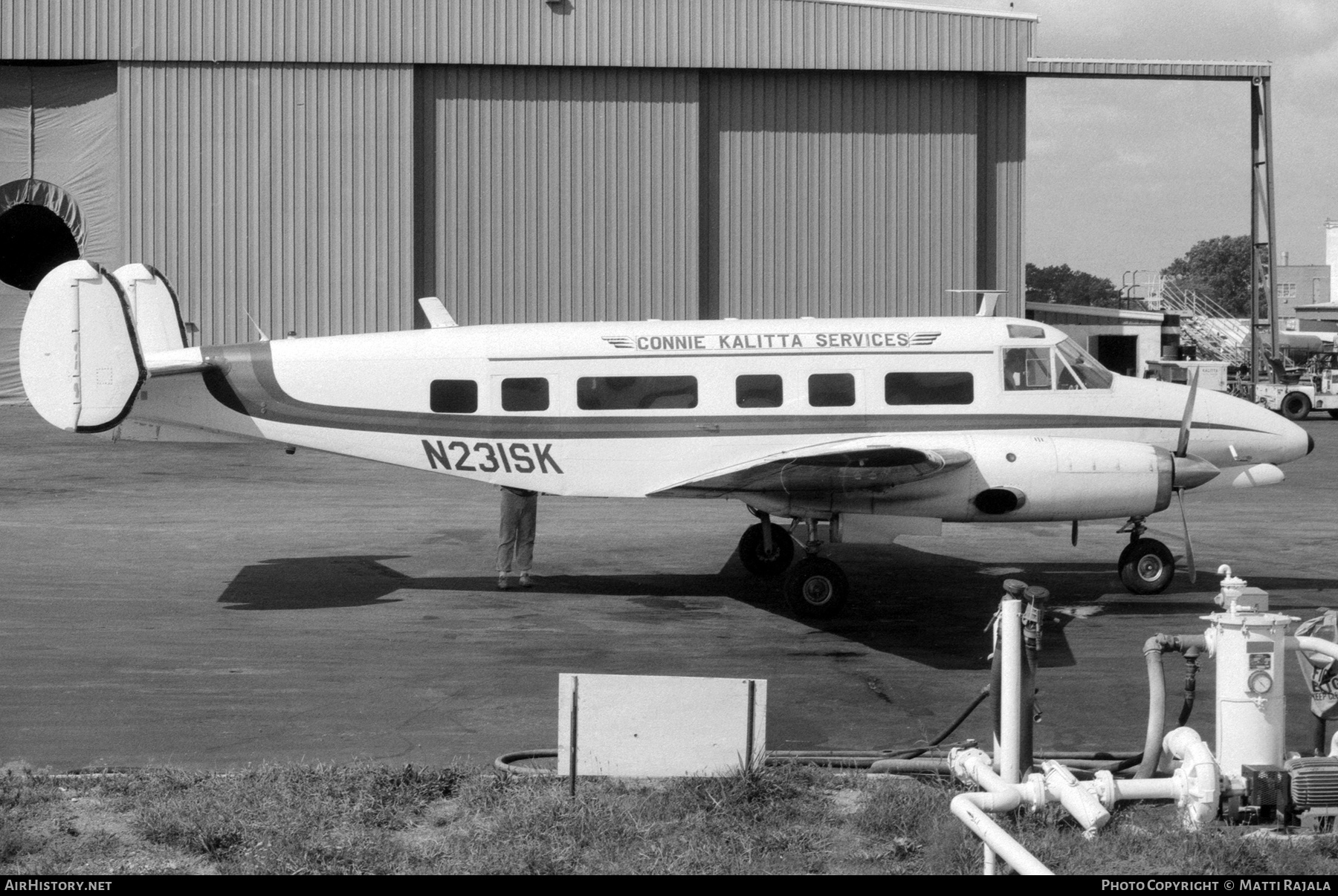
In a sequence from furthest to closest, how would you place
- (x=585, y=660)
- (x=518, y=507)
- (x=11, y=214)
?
1. (x=11, y=214)
2. (x=518, y=507)
3. (x=585, y=660)

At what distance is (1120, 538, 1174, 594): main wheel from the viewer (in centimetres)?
1419

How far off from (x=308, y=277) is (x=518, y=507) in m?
22.0

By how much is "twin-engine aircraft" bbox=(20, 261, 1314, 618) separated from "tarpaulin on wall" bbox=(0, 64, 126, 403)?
923 inches

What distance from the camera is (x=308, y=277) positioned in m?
34.8

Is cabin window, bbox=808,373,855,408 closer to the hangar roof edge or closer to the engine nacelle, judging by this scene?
the engine nacelle

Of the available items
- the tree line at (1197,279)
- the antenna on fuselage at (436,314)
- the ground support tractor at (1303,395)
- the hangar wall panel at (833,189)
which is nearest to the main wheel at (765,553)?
the antenna on fuselage at (436,314)

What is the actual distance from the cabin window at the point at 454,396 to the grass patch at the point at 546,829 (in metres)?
6.82

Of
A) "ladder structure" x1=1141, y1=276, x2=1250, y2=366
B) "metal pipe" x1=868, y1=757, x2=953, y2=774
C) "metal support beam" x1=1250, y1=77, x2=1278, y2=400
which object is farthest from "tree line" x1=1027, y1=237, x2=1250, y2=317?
"metal pipe" x1=868, y1=757, x2=953, y2=774

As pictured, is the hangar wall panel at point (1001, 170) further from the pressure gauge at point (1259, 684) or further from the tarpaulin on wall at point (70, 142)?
the pressure gauge at point (1259, 684)

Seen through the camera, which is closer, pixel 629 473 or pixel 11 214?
pixel 629 473

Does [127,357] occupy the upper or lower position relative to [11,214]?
lower

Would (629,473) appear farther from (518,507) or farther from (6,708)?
(6,708)

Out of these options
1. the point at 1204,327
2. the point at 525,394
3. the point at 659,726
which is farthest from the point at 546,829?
the point at 1204,327
